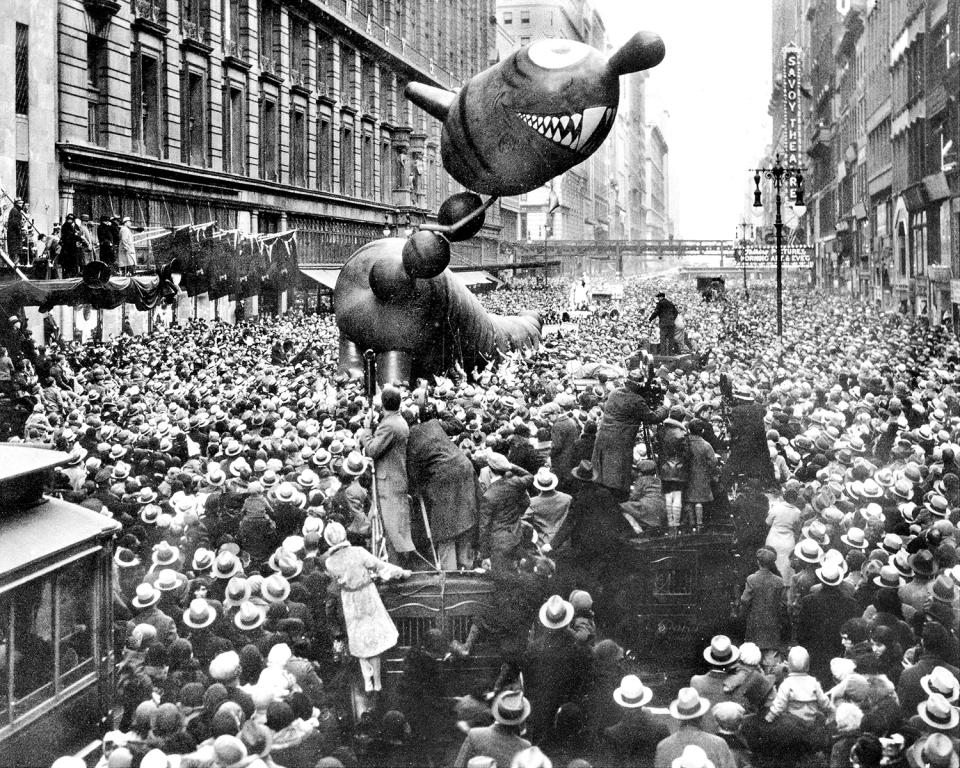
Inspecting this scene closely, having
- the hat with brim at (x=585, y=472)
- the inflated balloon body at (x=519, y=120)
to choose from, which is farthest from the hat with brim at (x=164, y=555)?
the inflated balloon body at (x=519, y=120)

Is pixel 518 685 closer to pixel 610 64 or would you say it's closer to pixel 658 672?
pixel 658 672

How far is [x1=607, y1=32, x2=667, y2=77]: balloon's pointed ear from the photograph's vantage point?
26.7 ft

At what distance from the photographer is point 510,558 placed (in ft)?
30.0

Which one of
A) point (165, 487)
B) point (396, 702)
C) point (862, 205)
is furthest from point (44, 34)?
point (862, 205)

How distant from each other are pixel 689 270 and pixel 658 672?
89.0 m

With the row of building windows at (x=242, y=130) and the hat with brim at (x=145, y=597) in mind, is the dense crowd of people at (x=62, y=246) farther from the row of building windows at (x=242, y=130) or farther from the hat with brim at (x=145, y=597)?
the hat with brim at (x=145, y=597)

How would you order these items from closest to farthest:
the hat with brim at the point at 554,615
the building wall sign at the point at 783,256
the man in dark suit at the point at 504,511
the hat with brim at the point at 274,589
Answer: the hat with brim at the point at 554,615 < the hat with brim at the point at 274,589 < the man in dark suit at the point at 504,511 < the building wall sign at the point at 783,256

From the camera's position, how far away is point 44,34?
24.8m

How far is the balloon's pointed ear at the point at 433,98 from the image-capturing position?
10523mm

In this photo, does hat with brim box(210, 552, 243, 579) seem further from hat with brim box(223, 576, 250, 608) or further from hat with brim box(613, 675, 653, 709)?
hat with brim box(613, 675, 653, 709)

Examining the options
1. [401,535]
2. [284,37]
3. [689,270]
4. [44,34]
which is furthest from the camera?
[689,270]

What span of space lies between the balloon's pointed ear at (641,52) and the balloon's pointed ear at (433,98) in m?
2.43

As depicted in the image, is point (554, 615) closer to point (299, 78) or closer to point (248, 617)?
point (248, 617)


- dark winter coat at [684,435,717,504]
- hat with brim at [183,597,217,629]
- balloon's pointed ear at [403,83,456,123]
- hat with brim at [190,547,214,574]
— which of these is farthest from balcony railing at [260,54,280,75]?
hat with brim at [183,597,217,629]
